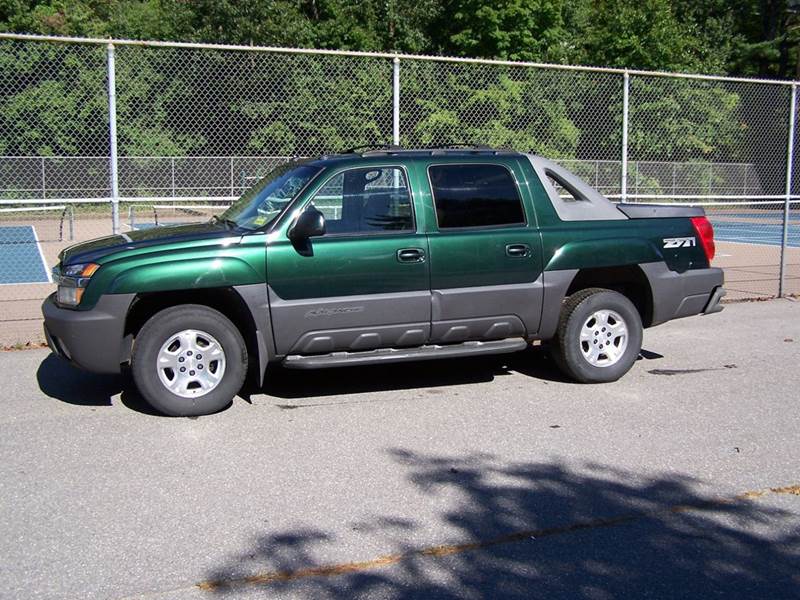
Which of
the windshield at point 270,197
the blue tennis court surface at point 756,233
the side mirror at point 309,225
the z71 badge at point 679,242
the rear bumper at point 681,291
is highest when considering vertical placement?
the windshield at point 270,197

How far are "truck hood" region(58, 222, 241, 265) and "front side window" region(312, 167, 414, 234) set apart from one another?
0.76 metres

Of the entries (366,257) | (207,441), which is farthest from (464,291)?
(207,441)

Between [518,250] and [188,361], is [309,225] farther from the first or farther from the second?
[518,250]

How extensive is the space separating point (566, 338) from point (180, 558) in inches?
163

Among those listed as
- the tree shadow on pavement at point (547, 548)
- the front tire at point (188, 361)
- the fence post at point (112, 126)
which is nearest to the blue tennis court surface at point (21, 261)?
the fence post at point (112, 126)

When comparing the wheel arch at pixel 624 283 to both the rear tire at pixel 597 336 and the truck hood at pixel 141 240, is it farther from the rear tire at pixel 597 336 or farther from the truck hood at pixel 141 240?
the truck hood at pixel 141 240

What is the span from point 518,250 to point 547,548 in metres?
3.24

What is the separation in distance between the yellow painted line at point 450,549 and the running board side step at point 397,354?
2.49 metres

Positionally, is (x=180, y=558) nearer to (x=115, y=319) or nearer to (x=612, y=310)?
(x=115, y=319)

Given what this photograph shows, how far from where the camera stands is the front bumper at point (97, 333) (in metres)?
6.22

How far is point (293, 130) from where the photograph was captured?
46.1 ft

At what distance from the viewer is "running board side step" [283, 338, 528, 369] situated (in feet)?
21.7

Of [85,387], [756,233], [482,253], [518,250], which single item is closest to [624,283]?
[518,250]

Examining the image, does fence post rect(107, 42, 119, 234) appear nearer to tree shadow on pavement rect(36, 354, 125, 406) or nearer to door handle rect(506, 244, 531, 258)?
→ tree shadow on pavement rect(36, 354, 125, 406)
